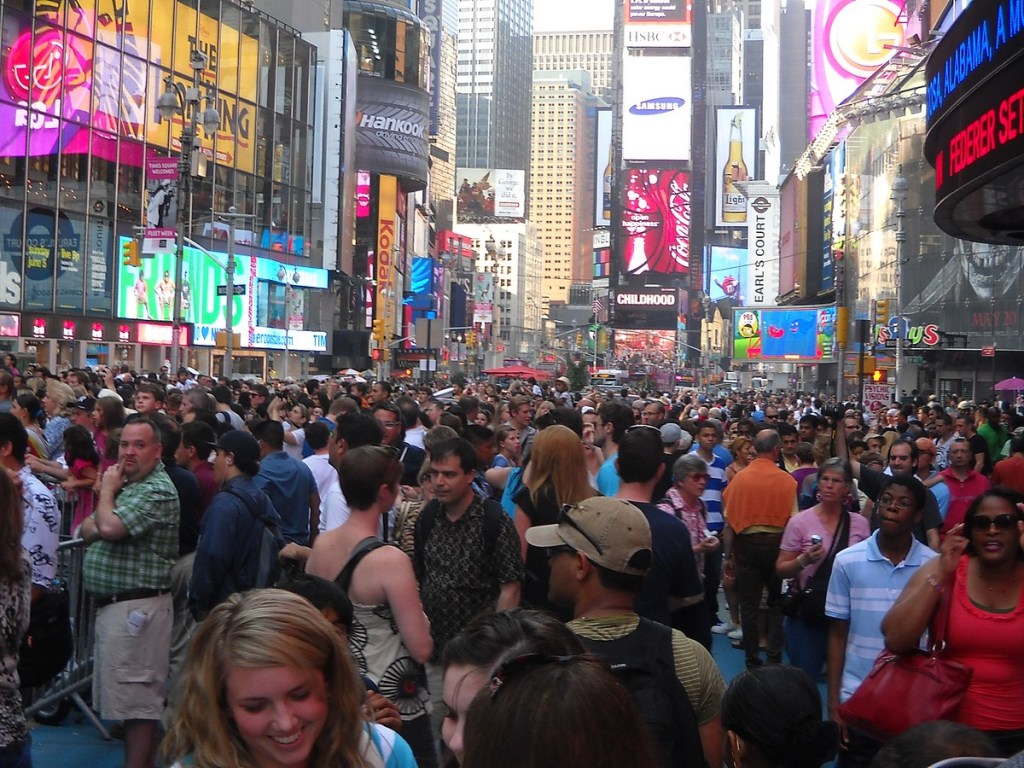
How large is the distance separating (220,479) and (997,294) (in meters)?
40.2

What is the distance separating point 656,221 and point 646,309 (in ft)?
42.6

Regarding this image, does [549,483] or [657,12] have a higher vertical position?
[657,12]

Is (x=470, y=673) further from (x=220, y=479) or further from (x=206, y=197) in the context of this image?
(x=206, y=197)

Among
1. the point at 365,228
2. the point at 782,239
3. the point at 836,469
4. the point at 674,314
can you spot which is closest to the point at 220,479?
the point at 836,469

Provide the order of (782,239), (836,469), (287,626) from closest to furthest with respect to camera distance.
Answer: (287,626)
(836,469)
(782,239)

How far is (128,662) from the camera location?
6320 millimetres

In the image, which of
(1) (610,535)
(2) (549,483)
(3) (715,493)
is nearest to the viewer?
(1) (610,535)

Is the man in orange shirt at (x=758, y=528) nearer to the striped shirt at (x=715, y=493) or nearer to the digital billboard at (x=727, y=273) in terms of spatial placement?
the striped shirt at (x=715, y=493)

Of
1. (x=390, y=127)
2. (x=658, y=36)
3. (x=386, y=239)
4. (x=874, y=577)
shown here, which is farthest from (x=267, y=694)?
(x=658, y=36)

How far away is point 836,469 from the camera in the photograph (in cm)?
759

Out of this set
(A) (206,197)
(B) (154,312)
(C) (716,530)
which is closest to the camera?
(C) (716,530)

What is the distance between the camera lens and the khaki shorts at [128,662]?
6.30 metres

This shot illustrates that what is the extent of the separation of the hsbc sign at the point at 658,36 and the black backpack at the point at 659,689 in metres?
199

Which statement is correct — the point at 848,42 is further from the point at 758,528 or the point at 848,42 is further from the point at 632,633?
the point at 632,633
